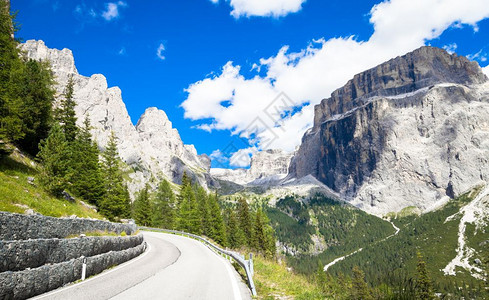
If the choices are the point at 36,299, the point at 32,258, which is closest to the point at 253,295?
the point at 36,299

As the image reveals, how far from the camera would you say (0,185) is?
13.2 metres

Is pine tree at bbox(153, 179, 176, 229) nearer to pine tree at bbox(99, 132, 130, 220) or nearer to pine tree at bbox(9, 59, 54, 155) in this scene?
pine tree at bbox(99, 132, 130, 220)

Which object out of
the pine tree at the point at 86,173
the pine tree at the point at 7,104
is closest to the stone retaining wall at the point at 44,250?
the pine tree at the point at 7,104

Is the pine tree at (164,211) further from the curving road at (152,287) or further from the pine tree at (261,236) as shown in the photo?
the curving road at (152,287)

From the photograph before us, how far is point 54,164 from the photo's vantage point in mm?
22641

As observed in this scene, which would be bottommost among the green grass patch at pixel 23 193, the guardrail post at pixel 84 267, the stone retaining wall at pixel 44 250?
the guardrail post at pixel 84 267

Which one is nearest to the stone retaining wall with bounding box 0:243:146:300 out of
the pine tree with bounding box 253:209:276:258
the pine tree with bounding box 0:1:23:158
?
the pine tree with bounding box 0:1:23:158

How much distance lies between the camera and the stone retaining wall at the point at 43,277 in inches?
274

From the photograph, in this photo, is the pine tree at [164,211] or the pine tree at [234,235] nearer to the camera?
the pine tree at [234,235]

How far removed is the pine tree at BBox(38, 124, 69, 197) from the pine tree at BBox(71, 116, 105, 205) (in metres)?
9.63

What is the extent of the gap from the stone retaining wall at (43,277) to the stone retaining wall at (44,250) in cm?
25

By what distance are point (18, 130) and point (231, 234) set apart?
5217cm

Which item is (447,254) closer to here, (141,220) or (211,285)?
(141,220)

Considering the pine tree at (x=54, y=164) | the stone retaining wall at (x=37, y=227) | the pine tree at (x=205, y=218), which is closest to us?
the stone retaining wall at (x=37, y=227)
